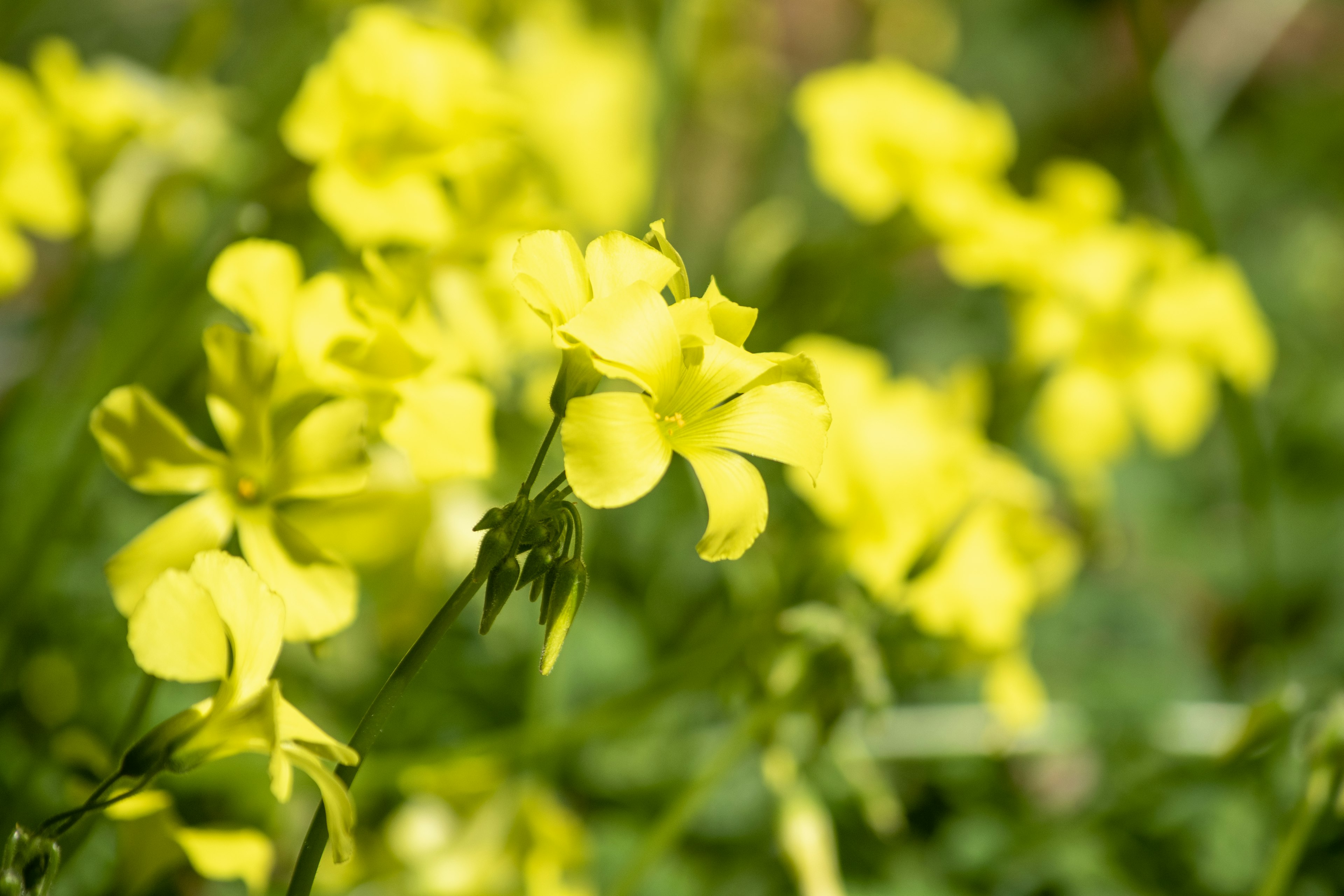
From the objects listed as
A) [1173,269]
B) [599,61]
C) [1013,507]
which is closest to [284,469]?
[1013,507]

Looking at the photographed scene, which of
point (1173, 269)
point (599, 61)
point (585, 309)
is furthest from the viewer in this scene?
point (599, 61)

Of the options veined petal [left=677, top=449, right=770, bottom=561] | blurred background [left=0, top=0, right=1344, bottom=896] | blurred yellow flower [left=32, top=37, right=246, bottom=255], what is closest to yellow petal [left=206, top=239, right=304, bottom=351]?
blurred background [left=0, top=0, right=1344, bottom=896]

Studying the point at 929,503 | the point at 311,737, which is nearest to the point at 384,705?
the point at 311,737

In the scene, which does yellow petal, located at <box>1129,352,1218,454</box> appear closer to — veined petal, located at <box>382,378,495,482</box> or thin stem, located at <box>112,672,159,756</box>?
veined petal, located at <box>382,378,495,482</box>

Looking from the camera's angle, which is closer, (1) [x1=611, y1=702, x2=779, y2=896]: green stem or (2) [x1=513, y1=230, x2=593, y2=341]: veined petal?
(2) [x1=513, y1=230, x2=593, y2=341]: veined petal

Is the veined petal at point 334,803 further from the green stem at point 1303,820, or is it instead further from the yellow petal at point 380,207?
the green stem at point 1303,820

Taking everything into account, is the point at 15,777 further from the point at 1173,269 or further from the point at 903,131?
the point at 1173,269
